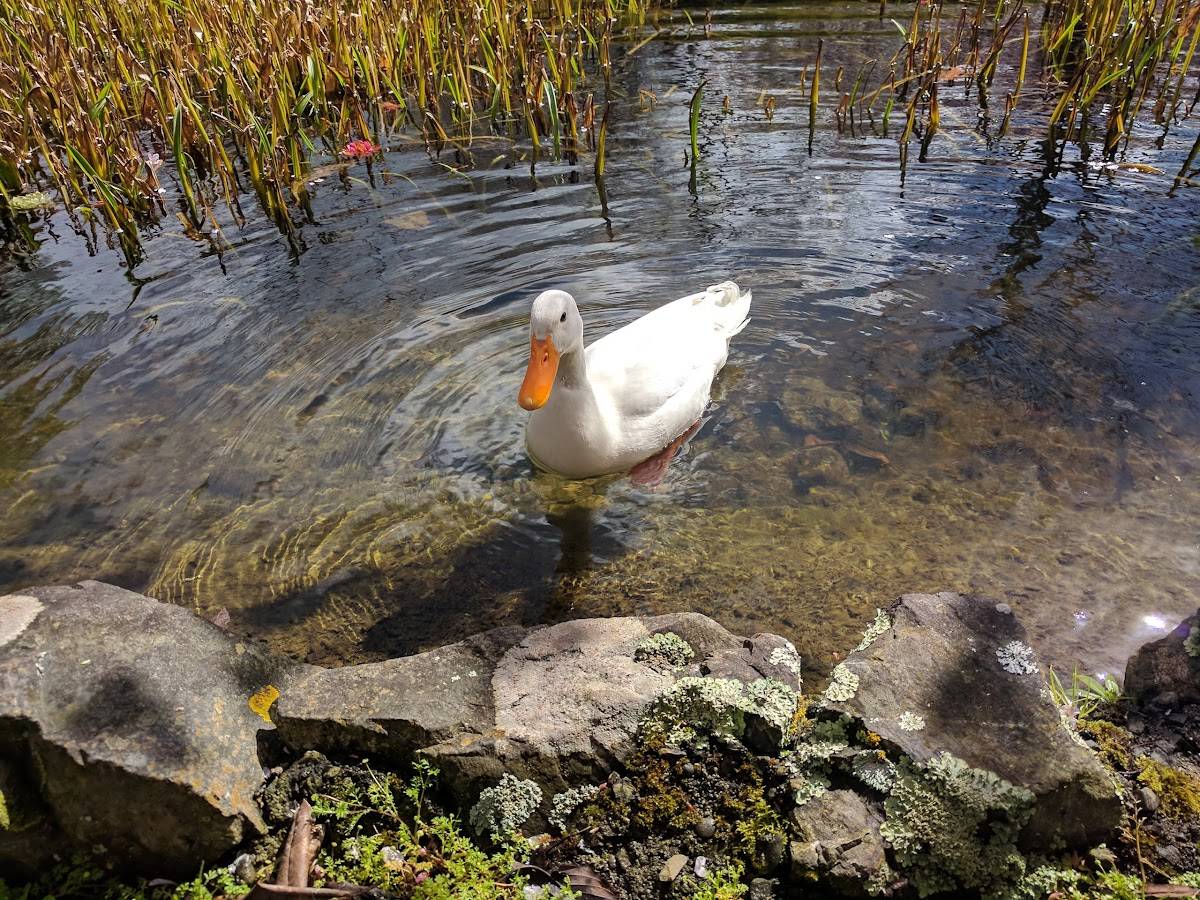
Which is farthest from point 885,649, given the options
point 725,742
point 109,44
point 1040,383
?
point 109,44

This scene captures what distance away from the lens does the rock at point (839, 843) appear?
5.75 ft

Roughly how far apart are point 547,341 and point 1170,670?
2270 millimetres

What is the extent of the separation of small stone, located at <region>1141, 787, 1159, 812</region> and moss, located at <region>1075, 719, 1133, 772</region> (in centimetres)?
8

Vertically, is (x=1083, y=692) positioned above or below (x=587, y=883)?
below

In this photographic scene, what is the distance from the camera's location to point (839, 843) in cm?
179

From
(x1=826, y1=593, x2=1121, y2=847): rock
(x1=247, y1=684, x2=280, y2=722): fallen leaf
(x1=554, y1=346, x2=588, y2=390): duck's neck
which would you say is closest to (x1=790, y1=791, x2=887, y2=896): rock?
(x1=826, y1=593, x2=1121, y2=847): rock

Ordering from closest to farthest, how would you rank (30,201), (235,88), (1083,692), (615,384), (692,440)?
(1083,692)
(615,384)
(692,440)
(30,201)
(235,88)

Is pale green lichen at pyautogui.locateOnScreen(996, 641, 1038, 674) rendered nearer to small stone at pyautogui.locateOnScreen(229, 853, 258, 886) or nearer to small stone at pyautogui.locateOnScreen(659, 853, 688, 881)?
small stone at pyautogui.locateOnScreen(659, 853, 688, 881)

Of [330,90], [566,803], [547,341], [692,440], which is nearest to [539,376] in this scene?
[547,341]

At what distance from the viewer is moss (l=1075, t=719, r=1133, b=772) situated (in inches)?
80.9

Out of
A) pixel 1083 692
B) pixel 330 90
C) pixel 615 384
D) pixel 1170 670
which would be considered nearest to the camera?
pixel 1170 670

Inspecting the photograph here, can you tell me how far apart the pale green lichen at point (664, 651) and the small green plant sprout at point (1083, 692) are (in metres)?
1.02

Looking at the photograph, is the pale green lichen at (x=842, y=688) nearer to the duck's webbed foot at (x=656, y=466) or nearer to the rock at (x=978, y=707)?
the rock at (x=978, y=707)

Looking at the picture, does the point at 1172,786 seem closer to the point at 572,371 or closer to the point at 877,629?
the point at 877,629
